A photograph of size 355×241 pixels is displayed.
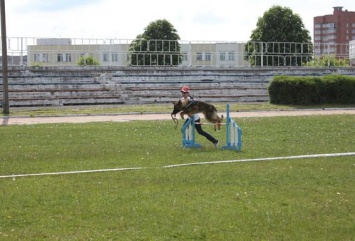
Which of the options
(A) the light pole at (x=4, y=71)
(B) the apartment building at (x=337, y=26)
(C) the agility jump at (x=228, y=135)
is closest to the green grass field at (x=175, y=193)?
(C) the agility jump at (x=228, y=135)

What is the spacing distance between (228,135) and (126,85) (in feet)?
80.2

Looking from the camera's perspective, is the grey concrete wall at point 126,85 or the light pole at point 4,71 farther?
the grey concrete wall at point 126,85

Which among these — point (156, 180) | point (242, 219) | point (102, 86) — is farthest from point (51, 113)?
point (242, 219)

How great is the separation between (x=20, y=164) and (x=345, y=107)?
2629 centimetres

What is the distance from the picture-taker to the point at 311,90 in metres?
36.9

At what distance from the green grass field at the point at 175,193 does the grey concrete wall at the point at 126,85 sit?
19980 millimetres

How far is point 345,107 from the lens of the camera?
35.9 m

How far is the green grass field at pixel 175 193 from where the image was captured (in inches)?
299

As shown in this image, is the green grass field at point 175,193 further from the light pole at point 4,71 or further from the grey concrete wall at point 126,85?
the grey concrete wall at point 126,85

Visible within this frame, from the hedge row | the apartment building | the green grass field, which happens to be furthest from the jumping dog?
the apartment building

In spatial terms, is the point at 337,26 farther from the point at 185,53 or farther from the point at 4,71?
the point at 4,71

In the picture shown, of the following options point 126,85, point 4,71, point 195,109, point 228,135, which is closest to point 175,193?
point 228,135

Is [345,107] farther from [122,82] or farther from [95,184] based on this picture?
[95,184]

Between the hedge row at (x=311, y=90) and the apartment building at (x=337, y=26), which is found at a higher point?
the apartment building at (x=337, y=26)
